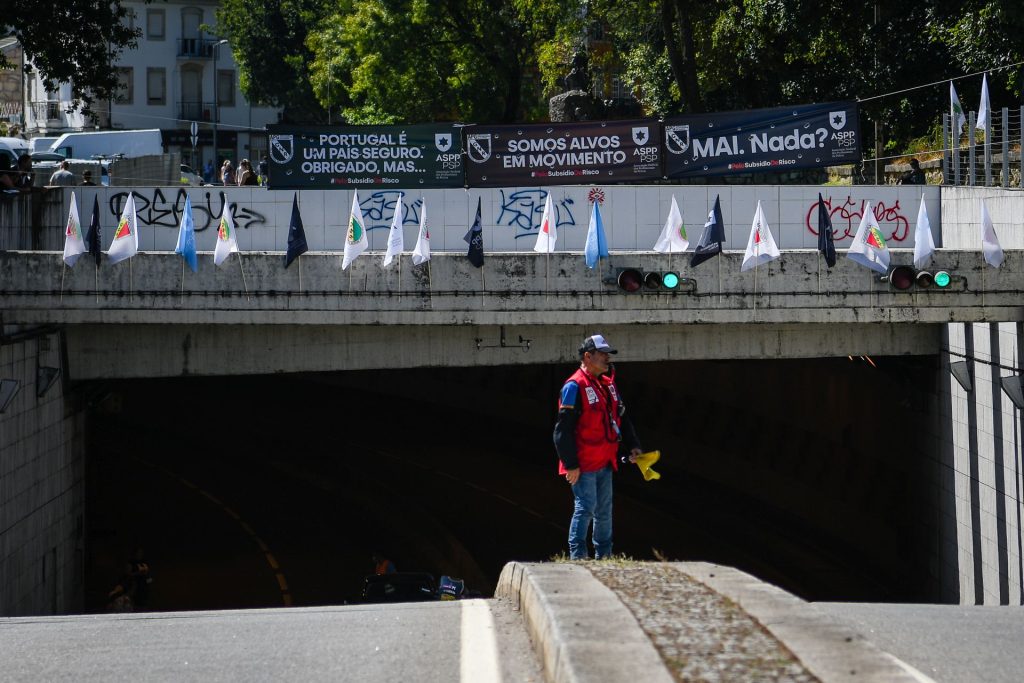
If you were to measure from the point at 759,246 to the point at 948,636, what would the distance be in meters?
8.79

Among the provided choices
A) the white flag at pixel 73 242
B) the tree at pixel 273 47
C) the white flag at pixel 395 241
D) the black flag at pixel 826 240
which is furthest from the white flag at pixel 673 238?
the tree at pixel 273 47

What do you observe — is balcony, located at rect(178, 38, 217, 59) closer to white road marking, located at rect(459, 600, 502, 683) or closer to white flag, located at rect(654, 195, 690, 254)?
white flag, located at rect(654, 195, 690, 254)

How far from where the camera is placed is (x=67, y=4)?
26.4 meters

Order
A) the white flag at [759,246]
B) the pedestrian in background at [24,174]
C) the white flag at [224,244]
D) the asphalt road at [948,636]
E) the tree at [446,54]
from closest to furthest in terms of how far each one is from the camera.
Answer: the asphalt road at [948,636] → the white flag at [759,246] → the white flag at [224,244] → the pedestrian in background at [24,174] → the tree at [446,54]

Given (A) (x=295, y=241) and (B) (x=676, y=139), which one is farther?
(B) (x=676, y=139)

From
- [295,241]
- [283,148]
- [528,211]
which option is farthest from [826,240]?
[283,148]

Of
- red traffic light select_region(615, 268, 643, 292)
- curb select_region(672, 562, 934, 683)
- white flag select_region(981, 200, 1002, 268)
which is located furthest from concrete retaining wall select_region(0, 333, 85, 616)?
white flag select_region(981, 200, 1002, 268)

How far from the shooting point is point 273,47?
72375 mm

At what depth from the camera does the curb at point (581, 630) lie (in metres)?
5.96

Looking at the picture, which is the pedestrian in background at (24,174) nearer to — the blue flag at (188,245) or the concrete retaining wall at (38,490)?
the concrete retaining wall at (38,490)

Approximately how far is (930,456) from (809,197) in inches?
187

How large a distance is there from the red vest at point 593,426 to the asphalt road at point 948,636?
2.25 m

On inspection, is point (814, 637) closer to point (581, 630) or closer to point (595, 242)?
point (581, 630)

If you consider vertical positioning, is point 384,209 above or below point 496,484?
above
